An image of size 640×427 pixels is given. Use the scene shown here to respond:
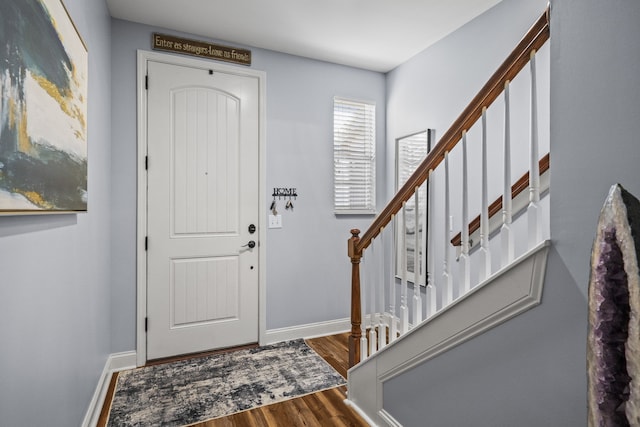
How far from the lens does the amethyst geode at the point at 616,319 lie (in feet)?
1.11

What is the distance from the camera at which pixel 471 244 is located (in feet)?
7.32

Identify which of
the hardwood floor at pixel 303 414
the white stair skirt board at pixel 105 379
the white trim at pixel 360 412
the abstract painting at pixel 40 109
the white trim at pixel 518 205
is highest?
the abstract painting at pixel 40 109

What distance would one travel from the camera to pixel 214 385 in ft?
7.91

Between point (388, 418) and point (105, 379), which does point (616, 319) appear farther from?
point (105, 379)

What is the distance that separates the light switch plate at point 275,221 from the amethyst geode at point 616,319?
2874mm

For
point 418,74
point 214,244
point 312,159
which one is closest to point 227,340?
point 214,244

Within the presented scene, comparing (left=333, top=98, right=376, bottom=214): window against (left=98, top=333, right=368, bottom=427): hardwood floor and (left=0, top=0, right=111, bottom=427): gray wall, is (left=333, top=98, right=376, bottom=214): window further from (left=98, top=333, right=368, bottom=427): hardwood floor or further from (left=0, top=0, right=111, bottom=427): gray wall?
(left=0, top=0, right=111, bottom=427): gray wall

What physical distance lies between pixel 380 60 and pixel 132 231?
2.70m

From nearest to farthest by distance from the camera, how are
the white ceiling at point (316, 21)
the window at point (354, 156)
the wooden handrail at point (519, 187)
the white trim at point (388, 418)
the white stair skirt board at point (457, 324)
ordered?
the white stair skirt board at point (457, 324), the wooden handrail at point (519, 187), the white trim at point (388, 418), the white ceiling at point (316, 21), the window at point (354, 156)

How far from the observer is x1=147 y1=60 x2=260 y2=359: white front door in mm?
2789

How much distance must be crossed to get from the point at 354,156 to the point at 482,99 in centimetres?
221

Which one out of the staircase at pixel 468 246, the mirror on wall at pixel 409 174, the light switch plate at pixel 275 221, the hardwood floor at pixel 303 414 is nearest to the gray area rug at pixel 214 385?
the hardwood floor at pixel 303 414

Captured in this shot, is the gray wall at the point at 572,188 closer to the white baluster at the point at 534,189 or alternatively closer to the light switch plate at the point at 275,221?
the white baluster at the point at 534,189

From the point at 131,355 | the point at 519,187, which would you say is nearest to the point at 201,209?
the point at 131,355
